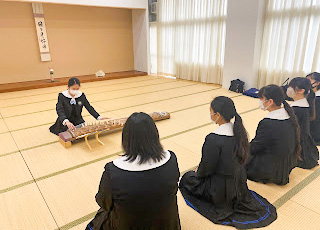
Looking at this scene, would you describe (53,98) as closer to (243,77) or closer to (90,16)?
(90,16)

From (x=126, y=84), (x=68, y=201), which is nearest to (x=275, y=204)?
(x=68, y=201)

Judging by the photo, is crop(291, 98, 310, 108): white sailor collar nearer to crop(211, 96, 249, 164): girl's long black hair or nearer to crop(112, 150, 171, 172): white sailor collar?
crop(211, 96, 249, 164): girl's long black hair

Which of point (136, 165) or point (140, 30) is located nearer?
point (136, 165)

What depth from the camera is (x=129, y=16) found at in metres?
8.34

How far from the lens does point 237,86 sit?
5.71 metres

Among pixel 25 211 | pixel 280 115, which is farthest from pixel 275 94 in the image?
pixel 25 211

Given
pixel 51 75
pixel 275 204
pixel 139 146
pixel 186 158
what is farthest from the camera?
pixel 51 75

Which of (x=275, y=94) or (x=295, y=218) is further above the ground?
(x=275, y=94)

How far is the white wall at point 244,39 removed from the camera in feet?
17.4

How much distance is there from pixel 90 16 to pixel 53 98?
3.51 m

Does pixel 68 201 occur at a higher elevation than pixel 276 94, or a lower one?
lower

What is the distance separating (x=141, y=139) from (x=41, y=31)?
698 cm

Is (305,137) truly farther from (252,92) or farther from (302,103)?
(252,92)

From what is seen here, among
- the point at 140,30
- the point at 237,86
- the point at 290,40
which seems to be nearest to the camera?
the point at 290,40
